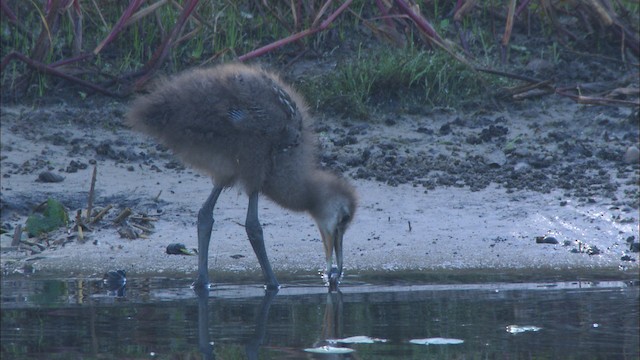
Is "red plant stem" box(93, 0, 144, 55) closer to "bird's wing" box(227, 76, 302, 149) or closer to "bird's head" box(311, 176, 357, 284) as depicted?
"bird's wing" box(227, 76, 302, 149)

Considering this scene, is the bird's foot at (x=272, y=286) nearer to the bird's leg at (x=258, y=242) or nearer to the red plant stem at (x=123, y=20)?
the bird's leg at (x=258, y=242)

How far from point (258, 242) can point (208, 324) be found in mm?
1328

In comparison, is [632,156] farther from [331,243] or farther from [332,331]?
[332,331]

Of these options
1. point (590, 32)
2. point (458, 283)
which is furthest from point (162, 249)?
point (590, 32)

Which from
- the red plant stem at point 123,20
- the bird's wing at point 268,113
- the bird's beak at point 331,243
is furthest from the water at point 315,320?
the red plant stem at point 123,20

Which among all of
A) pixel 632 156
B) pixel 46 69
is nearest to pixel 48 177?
pixel 46 69

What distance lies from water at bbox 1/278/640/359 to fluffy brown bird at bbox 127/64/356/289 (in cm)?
40

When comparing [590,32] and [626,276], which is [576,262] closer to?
[626,276]

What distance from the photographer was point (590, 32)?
937cm

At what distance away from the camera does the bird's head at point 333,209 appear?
6.21 m

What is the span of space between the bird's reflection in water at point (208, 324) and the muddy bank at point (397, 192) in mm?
787

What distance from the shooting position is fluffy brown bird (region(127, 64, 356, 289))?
18.8 feet

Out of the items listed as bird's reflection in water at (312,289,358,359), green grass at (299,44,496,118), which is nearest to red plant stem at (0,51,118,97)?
green grass at (299,44,496,118)

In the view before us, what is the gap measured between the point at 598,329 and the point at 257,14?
16.4 feet
